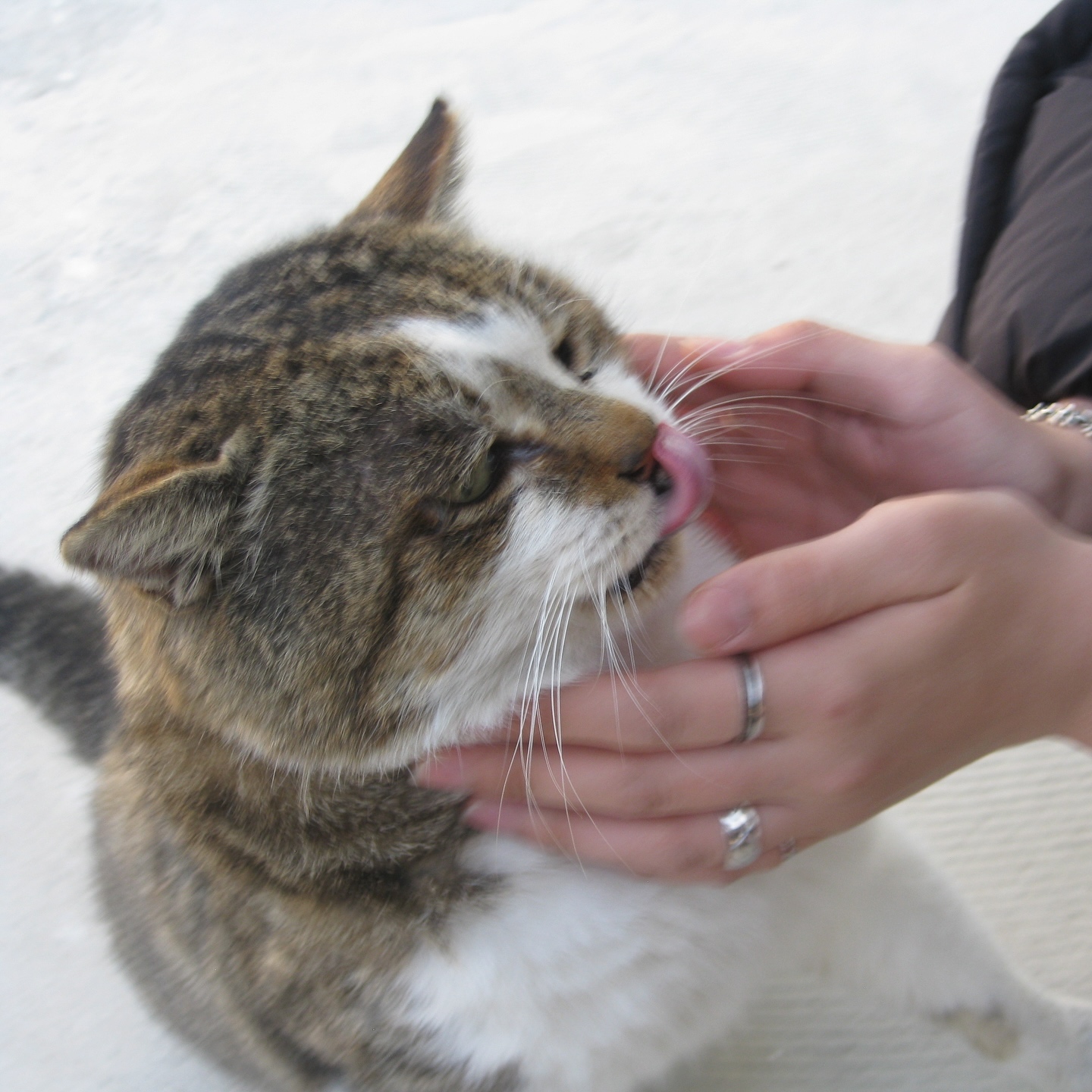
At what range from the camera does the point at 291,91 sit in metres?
1.95

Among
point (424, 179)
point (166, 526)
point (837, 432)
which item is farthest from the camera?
point (837, 432)

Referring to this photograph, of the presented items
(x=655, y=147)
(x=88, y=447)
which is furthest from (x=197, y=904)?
(x=655, y=147)

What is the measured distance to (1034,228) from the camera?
3.61ft

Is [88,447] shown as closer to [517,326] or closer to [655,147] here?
[517,326]

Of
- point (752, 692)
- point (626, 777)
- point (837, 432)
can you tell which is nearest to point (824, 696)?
point (752, 692)

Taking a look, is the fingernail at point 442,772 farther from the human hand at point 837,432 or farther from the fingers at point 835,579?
the human hand at point 837,432

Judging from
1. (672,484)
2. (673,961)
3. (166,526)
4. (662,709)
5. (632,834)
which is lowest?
(673,961)

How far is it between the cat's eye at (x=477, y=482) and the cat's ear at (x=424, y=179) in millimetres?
294

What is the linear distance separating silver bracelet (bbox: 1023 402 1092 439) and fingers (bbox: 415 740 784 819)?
1.80 feet

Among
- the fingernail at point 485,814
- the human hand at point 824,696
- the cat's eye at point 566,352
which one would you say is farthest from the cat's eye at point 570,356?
the fingernail at point 485,814

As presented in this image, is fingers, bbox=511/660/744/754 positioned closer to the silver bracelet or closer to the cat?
the cat

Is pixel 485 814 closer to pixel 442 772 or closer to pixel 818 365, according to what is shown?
pixel 442 772

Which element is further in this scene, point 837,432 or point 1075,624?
point 837,432

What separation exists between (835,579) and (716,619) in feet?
0.28
